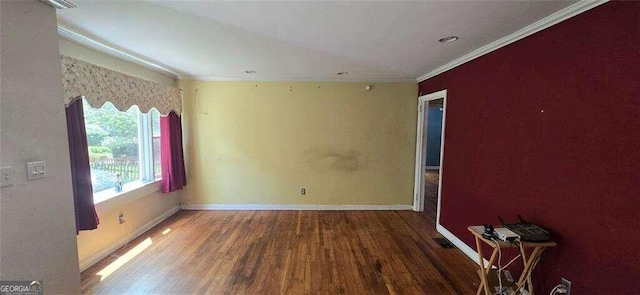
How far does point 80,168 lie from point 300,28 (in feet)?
7.44

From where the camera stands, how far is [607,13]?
146 cm

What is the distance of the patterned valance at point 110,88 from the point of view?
7.02 ft

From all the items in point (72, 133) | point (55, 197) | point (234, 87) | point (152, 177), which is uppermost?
point (234, 87)

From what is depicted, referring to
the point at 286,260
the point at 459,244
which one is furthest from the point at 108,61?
the point at 459,244

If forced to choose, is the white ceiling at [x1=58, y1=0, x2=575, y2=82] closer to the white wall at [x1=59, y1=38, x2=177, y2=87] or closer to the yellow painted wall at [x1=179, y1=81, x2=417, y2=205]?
the white wall at [x1=59, y1=38, x2=177, y2=87]

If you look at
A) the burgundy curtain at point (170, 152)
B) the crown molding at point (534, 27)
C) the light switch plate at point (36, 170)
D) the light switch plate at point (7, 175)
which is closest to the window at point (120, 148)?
the burgundy curtain at point (170, 152)

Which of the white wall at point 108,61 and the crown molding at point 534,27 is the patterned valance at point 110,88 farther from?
the crown molding at point 534,27

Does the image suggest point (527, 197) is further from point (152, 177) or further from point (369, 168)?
point (152, 177)

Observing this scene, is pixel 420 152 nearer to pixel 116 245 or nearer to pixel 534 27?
pixel 534 27

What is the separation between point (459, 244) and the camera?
2957mm

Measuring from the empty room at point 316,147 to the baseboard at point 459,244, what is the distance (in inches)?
1.5

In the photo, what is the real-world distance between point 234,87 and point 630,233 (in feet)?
14.2

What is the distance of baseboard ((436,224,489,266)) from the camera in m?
2.66

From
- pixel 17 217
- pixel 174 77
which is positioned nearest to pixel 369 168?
pixel 174 77
